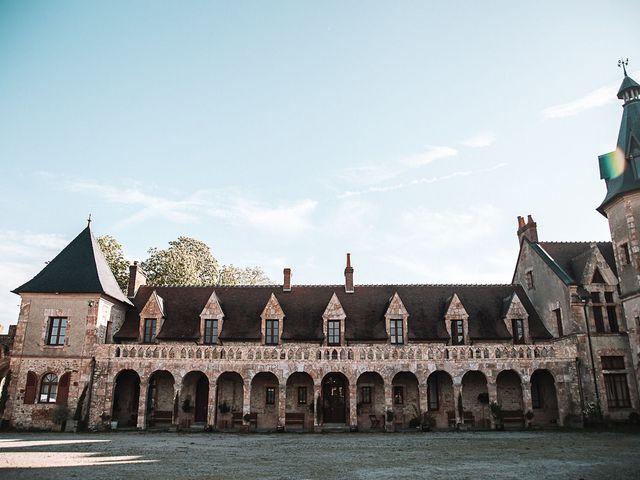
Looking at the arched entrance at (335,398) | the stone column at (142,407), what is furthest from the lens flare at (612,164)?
the stone column at (142,407)

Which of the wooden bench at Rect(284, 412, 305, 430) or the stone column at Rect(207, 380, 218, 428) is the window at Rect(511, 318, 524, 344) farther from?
the stone column at Rect(207, 380, 218, 428)

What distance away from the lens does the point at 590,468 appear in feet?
41.4

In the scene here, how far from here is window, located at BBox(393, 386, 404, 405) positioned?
94.1ft

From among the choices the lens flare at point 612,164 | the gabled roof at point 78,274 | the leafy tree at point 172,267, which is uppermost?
the lens flare at point 612,164

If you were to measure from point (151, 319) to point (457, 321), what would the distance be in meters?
18.4

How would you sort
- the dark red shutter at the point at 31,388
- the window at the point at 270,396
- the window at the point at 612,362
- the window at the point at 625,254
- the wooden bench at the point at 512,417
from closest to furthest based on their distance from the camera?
1. the dark red shutter at the point at 31,388
2. the window at the point at 612,362
3. the window at the point at 625,254
4. the wooden bench at the point at 512,417
5. the window at the point at 270,396

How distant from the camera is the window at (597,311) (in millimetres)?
27656

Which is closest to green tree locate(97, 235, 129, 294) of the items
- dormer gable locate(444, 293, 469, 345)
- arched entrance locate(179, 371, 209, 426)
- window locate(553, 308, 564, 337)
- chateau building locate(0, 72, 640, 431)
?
chateau building locate(0, 72, 640, 431)

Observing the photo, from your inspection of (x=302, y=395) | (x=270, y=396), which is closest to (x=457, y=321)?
(x=302, y=395)

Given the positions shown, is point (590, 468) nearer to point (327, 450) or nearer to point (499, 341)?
point (327, 450)

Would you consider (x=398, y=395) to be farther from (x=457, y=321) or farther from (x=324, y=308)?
(x=324, y=308)

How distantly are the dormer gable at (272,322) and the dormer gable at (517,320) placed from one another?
44.6 ft

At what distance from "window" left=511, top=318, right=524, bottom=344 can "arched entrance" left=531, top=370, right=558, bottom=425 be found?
78.8 inches

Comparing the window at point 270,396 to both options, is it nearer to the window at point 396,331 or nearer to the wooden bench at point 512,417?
the window at point 396,331
